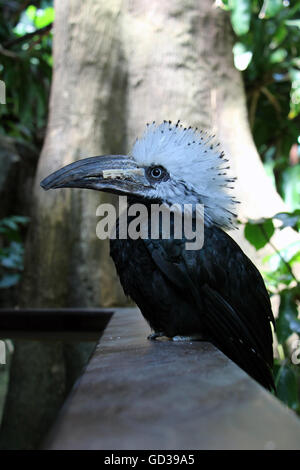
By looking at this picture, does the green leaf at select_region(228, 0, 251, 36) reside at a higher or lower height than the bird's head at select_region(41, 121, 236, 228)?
higher

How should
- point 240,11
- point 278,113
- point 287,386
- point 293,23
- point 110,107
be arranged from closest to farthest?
point 287,386
point 240,11
point 110,107
point 293,23
point 278,113

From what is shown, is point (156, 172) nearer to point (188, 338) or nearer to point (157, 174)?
point (157, 174)

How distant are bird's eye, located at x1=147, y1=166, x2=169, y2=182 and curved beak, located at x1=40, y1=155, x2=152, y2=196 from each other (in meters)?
0.02

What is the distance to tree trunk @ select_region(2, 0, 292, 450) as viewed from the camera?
269 cm

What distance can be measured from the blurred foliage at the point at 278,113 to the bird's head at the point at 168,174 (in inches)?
13.8

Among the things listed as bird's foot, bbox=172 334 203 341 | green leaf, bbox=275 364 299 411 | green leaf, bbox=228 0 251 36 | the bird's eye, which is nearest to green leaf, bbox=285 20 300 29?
green leaf, bbox=228 0 251 36

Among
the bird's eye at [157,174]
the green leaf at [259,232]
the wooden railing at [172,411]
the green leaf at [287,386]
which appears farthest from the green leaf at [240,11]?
the wooden railing at [172,411]

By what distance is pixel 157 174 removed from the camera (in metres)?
1.51

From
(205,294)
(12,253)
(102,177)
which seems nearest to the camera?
(205,294)

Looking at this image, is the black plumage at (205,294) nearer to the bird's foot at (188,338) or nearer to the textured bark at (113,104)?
the bird's foot at (188,338)

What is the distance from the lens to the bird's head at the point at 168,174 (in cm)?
146

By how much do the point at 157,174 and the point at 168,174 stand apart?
0.03m

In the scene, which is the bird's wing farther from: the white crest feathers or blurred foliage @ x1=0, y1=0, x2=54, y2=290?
blurred foliage @ x1=0, y1=0, x2=54, y2=290

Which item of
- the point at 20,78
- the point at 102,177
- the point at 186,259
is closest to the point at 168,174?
the point at 102,177
